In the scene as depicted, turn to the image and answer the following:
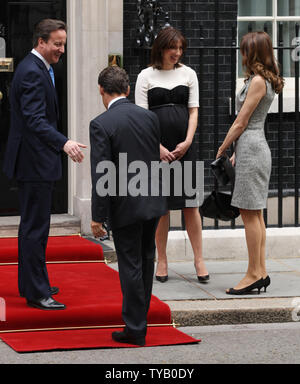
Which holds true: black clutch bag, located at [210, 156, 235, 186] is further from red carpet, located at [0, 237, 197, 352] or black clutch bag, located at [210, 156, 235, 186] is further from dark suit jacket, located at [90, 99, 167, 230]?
dark suit jacket, located at [90, 99, 167, 230]

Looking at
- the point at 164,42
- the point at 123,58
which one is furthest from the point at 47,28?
the point at 123,58

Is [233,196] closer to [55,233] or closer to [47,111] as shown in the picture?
[47,111]

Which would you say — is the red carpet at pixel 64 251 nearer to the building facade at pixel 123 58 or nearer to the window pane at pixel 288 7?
the building facade at pixel 123 58

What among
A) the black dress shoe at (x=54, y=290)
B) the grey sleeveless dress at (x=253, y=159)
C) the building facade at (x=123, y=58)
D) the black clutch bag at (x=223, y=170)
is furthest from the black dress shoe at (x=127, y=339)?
the building facade at (x=123, y=58)

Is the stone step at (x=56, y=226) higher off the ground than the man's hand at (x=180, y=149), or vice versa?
the man's hand at (x=180, y=149)

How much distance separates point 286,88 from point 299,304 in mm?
3663

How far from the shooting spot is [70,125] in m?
9.50

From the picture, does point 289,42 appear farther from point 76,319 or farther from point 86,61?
point 76,319

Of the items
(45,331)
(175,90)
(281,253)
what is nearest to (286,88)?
(281,253)

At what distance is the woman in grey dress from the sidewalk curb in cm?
30

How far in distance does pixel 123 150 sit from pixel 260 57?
170 cm

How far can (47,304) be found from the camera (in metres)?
6.72

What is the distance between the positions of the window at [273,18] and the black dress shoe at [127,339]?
4.61 metres

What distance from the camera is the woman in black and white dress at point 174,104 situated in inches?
303
